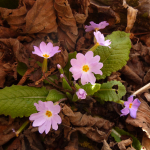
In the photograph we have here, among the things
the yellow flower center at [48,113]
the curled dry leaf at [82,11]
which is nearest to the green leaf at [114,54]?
the curled dry leaf at [82,11]

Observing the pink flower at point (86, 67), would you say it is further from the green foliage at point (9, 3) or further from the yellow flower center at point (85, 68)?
the green foliage at point (9, 3)

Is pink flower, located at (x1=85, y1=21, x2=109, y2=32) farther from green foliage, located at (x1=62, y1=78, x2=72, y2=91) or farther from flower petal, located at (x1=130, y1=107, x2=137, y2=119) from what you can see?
flower petal, located at (x1=130, y1=107, x2=137, y2=119)

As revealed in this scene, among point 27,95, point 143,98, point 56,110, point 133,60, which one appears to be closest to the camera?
point 56,110

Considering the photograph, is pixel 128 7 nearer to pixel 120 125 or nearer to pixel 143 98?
pixel 143 98

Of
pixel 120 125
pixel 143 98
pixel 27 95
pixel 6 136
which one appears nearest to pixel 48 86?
pixel 27 95

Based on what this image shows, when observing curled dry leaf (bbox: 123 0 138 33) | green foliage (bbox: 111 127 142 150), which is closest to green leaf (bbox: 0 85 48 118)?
green foliage (bbox: 111 127 142 150)

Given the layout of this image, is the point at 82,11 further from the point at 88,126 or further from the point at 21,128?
the point at 21,128

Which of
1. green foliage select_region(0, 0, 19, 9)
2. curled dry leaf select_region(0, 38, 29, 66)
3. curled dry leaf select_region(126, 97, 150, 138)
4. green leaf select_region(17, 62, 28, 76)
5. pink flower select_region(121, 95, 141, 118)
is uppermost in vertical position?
green foliage select_region(0, 0, 19, 9)

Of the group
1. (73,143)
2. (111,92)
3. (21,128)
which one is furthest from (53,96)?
(111,92)
